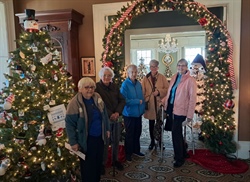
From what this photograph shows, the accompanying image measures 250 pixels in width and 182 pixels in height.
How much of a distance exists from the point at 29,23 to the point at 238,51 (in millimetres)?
2941

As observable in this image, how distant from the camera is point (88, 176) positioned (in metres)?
2.24

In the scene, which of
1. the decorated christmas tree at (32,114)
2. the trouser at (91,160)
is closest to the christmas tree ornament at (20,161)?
the decorated christmas tree at (32,114)

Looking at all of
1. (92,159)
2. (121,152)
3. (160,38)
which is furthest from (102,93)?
(160,38)

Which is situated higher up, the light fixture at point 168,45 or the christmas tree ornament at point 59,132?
the light fixture at point 168,45

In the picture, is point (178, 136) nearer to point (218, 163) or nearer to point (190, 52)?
point (218, 163)

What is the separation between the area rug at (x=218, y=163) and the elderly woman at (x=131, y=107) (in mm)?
948

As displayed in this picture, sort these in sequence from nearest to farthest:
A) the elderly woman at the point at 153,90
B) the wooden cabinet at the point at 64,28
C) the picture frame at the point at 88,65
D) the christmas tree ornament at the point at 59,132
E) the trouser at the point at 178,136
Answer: the christmas tree ornament at the point at 59,132
the trouser at the point at 178,136
the elderly woman at the point at 153,90
the wooden cabinet at the point at 64,28
the picture frame at the point at 88,65

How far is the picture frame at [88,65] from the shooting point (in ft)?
13.2

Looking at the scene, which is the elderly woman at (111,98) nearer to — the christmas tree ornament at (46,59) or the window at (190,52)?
the christmas tree ornament at (46,59)

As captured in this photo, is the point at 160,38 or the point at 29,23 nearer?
the point at 29,23

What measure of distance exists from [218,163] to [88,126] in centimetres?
212

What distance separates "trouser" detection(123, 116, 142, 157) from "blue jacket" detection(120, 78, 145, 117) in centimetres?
9

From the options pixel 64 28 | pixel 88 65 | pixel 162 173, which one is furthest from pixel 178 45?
pixel 162 173

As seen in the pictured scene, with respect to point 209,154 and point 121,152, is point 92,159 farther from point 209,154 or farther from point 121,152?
point 209,154
